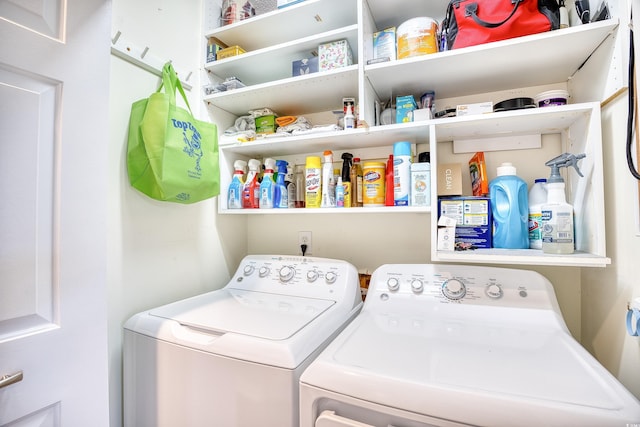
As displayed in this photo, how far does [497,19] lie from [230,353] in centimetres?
138

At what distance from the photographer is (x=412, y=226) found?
4.66 feet

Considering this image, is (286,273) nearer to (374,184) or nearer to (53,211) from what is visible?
(374,184)

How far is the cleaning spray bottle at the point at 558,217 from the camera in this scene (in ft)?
2.99

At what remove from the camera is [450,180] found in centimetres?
124

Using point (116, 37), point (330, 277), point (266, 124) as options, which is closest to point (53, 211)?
point (116, 37)

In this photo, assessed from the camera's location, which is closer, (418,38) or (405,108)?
(418,38)

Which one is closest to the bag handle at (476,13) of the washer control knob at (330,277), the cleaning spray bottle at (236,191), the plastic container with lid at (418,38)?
the plastic container with lid at (418,38)

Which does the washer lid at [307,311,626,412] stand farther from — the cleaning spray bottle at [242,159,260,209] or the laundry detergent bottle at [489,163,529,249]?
the cleaning spray bottle at [242,159,260,209]

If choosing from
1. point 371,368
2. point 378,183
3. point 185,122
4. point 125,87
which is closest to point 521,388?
point 371,368

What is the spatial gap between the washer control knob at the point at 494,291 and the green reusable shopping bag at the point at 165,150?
1.21m

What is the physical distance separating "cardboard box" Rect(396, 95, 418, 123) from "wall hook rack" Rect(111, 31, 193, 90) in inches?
42.0

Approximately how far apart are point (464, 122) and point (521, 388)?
2.76 feet

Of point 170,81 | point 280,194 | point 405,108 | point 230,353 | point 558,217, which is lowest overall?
point 230,353

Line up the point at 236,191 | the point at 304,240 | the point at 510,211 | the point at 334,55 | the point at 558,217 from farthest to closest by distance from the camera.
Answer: the point at 304,240
the point at 236,191
the point at 334,55
the point at 510,211
the point at 558,217
